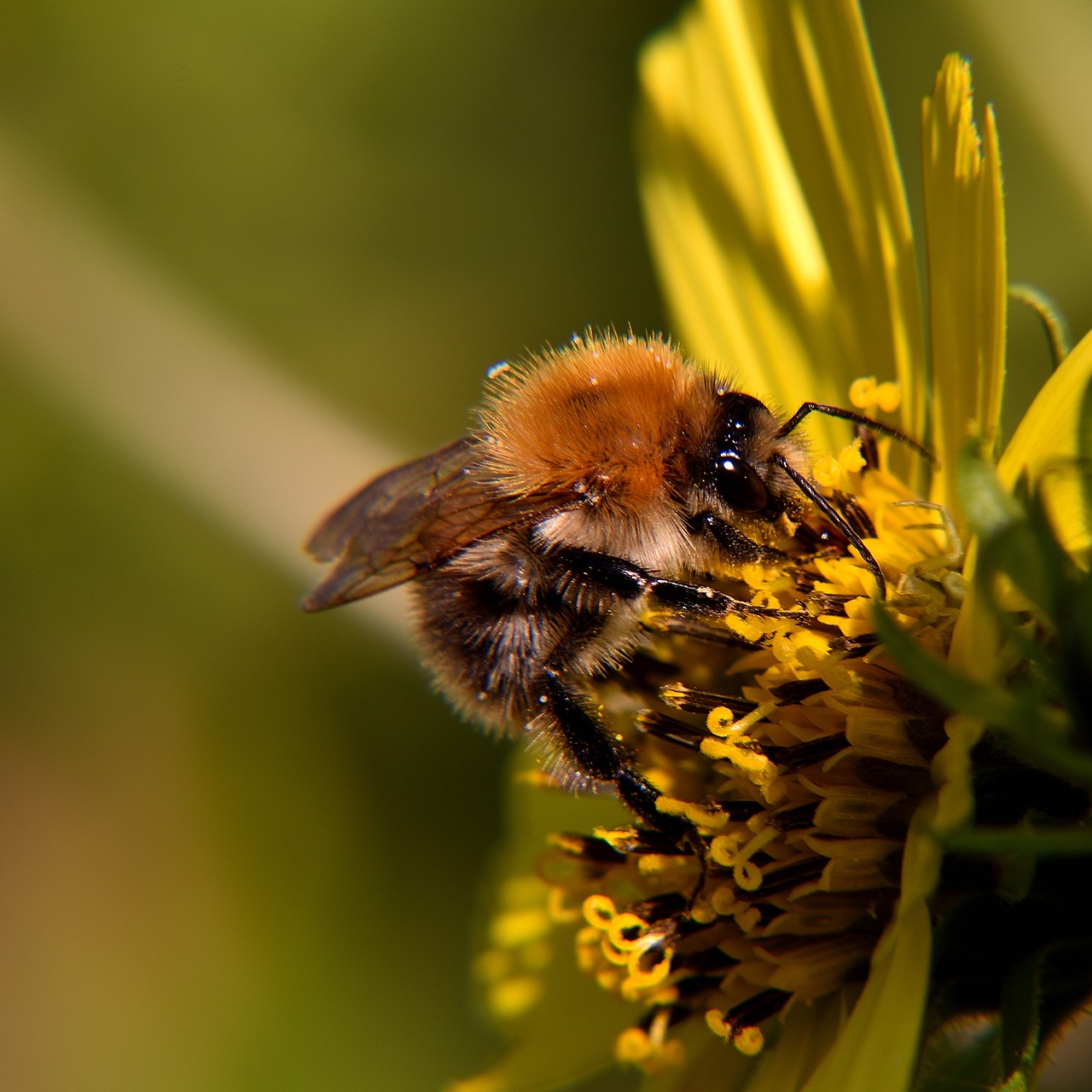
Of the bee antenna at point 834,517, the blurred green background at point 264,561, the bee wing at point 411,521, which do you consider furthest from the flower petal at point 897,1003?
the blurred green background at point 264,561

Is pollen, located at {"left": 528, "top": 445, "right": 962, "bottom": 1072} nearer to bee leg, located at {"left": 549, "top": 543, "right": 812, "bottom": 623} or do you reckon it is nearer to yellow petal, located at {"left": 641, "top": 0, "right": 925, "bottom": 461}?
bee leg, located at {"left": 549, "top": 543, "right": 812, "bottom": 623}

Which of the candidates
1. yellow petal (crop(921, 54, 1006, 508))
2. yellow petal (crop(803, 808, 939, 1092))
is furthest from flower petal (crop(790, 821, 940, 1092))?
yellow petal (crop(921, 54, 1006, 508))

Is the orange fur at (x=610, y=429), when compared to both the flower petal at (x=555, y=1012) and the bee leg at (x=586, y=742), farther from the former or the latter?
the flower petal at (x=555, y=1012)

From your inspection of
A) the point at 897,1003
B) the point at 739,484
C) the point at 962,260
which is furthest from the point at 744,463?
the point at 897,1003

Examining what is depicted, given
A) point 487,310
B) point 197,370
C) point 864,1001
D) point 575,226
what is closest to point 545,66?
point 575,226

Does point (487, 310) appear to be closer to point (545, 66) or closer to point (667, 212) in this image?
point (545, 66)

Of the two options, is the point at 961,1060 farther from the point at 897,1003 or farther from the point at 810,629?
the point at 810,629
